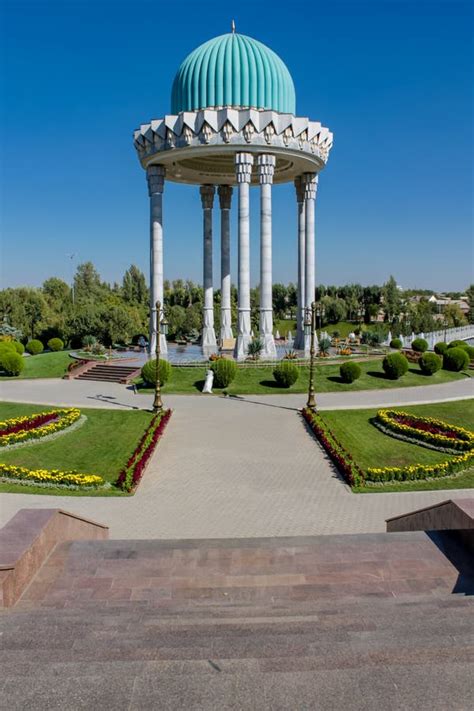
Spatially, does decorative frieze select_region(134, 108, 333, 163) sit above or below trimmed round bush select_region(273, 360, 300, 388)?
above

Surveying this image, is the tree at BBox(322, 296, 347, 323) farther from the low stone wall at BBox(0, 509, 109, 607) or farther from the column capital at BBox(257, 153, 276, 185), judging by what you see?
the low stone wall at BBox(0, 509, 109, 607)

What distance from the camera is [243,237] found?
123ft

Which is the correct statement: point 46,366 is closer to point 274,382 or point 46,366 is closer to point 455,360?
point 274,382

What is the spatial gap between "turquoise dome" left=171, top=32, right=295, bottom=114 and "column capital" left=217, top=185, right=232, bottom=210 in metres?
9.46

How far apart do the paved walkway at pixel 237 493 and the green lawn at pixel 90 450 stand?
3.21 feet

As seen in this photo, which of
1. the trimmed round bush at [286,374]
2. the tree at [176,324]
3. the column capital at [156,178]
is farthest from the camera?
the tree at [176,324]

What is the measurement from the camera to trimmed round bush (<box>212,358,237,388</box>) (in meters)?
32.0

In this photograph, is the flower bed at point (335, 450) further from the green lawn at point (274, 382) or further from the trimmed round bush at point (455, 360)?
the trimmed round bush at point (455, 360)

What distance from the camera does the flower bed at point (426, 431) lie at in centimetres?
2119

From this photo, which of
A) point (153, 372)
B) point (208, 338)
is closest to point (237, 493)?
point (153, 372)

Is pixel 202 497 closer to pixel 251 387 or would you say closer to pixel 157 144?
pixel 251 387

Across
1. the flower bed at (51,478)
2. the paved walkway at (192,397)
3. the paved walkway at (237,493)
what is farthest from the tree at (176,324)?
the flower bed at (51,478)

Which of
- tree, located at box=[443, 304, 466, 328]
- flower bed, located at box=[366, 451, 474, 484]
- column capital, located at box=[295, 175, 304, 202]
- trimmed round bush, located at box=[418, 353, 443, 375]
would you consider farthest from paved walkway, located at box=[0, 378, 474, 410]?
tree, located at box=[443, 304, 466, 328]

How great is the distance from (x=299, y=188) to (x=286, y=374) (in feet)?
59.2
